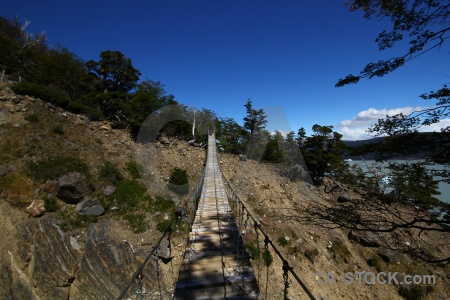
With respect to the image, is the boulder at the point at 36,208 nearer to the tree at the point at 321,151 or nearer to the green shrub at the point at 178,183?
the green shrub at the point at 178,183

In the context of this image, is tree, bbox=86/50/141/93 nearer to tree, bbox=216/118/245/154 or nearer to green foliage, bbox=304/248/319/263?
tree, bbox=216/118/245/154

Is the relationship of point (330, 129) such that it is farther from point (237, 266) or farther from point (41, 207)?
point (41, 207)

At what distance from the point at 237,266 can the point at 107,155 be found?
42.3 ft

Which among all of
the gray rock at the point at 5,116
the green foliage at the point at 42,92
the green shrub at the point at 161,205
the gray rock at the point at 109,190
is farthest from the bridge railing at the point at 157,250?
the green foliage at the point at 42,92

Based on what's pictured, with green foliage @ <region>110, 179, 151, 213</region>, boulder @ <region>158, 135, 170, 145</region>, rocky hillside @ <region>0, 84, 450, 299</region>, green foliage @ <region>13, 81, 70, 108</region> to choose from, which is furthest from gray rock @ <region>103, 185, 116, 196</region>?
green foliage @ <region>13, 81, 70, 108</region>

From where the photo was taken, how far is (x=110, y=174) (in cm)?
1269

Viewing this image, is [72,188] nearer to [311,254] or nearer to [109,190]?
[109,190]

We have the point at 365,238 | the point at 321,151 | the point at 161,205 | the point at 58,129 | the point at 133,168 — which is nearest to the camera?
the point at 161,205

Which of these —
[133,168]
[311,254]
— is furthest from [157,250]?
[133,168]

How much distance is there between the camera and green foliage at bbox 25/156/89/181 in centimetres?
1079

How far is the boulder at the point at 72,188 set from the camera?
408 inches

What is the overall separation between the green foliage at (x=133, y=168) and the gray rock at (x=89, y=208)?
321 cm

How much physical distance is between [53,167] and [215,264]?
1129 centimetres

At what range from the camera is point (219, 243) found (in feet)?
21.9
